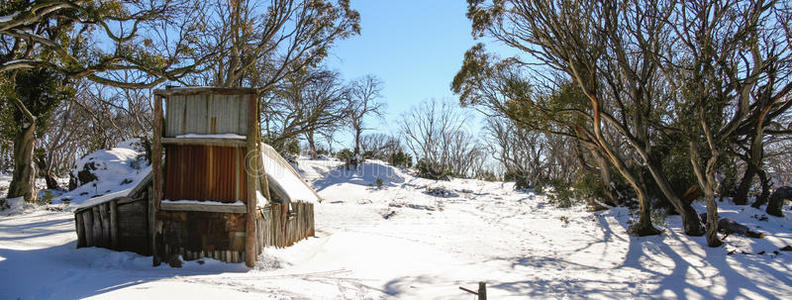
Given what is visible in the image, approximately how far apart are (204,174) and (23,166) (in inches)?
378

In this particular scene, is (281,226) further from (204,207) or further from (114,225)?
(114,225)

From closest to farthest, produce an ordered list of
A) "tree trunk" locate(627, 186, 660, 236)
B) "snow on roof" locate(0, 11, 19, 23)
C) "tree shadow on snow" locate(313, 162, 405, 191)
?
"snow on roof" locate(0, 11, 19, 23) → "tree trunk" locate(627, 186, 660, 236) → "tree shadow on snow" locate(313, 162, 405, 191)

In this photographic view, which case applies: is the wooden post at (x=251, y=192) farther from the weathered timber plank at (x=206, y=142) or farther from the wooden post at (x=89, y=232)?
the wooden post at (x=89, y=232)

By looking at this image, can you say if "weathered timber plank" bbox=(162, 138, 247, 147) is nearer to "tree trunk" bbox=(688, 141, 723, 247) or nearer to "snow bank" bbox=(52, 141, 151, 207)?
"tree trunk" bbox=(688, 141, 723, 247)

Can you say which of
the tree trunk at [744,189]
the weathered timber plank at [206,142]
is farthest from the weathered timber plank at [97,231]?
the tree trunk at [744,189]

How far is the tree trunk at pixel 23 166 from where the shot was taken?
11344mm

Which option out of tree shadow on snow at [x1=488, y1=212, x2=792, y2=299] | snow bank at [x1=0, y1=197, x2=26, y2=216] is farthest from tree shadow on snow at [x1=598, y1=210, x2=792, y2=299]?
snow bank at [x1=0, y1=197, x2=26, y2=216]

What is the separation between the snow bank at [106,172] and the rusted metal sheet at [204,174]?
10104 millimetres

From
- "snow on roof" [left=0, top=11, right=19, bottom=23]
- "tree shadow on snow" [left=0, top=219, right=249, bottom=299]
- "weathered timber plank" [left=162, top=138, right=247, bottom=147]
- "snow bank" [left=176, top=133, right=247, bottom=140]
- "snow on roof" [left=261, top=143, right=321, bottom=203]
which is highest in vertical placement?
"snow on roof" [left=0, top=11, right=19, bottom=23]

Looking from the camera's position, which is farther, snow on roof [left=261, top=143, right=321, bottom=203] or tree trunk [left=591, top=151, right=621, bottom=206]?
tree trunk [left=591, top=151, right=621, bottom=206]

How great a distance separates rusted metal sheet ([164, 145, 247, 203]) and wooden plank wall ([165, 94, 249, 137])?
32 centimetres

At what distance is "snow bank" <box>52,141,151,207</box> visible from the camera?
15102 mm

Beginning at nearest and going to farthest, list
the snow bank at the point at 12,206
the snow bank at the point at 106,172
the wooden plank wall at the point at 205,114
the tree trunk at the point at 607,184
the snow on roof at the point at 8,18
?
the wooden plank wall at the point at 205,114 → the snow on roof at the point at 8,18 → the snow bank at the point at 12,206 → the tree trunk at the point at 607,184 → the snow bank at the point at 106,172

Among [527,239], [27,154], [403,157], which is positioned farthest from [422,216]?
[403,157]
